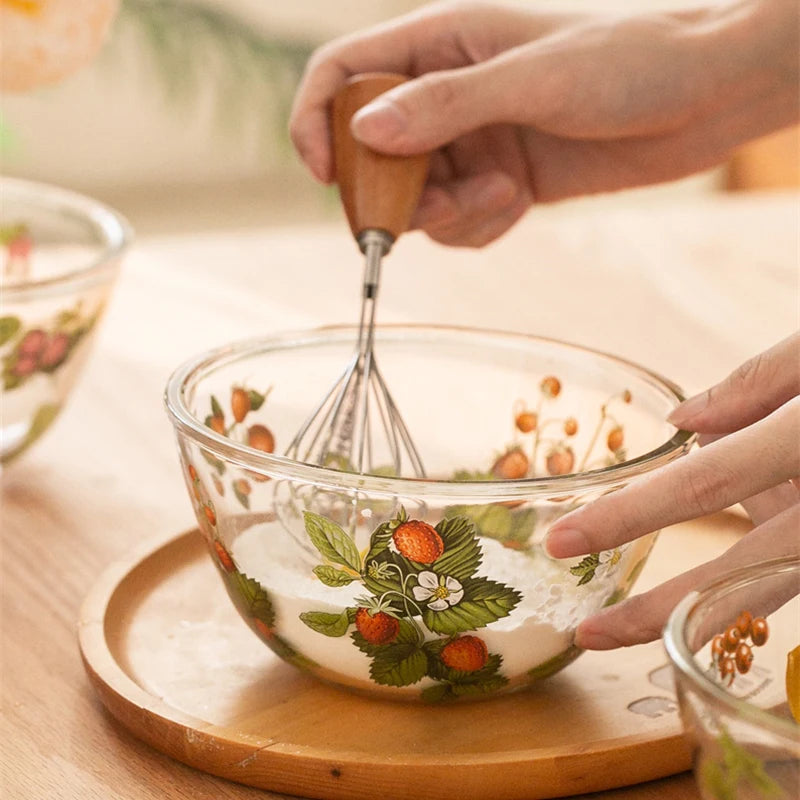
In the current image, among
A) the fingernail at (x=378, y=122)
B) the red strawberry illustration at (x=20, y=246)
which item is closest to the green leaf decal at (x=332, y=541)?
A: the fingernail at (x=378, y=122)

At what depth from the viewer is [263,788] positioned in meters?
0.46

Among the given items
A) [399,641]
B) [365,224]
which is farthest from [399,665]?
[365,224]

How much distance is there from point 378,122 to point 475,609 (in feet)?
0.84

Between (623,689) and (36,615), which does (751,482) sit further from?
(36,615)

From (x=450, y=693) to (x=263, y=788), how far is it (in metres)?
0.08

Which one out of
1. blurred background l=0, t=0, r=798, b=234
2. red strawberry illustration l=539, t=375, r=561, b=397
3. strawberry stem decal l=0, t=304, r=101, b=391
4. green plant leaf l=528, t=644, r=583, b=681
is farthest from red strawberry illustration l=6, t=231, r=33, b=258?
blurred background l=0, t=0, r=798, b=234

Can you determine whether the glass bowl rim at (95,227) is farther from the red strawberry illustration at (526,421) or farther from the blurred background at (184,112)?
the blurred background at (184,112)

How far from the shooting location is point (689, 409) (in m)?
0.50

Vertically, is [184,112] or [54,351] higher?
[54,351]

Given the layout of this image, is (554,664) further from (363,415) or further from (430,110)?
(430,110)

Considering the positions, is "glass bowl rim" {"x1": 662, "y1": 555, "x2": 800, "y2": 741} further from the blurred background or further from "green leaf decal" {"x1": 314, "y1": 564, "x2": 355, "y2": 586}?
the blurred background

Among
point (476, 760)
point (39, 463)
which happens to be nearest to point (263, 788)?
point (476, 760)

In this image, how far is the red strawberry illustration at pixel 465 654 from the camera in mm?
469

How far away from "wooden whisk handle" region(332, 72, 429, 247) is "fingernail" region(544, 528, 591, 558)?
238 millimetres
